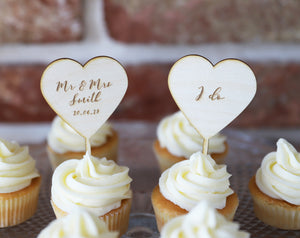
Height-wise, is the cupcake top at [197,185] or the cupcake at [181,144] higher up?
the cupcake top at [197,185]

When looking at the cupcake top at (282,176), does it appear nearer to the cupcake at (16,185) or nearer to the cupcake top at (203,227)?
the cupcake top at (203,227)

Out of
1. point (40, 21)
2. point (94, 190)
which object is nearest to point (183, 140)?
point (94, 190)

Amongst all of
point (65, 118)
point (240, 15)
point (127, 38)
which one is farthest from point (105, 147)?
point (240, 15)

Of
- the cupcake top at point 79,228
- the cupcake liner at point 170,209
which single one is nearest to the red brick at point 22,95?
the cupcake liner at point 170,209

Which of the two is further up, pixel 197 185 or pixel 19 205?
pixel 197 185

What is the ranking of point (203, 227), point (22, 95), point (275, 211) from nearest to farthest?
point (203, 227) < point (275, 211) < point (22, 95)

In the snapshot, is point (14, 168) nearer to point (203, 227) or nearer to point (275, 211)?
point (203, 227)

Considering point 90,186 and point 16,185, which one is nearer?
point 90,186
